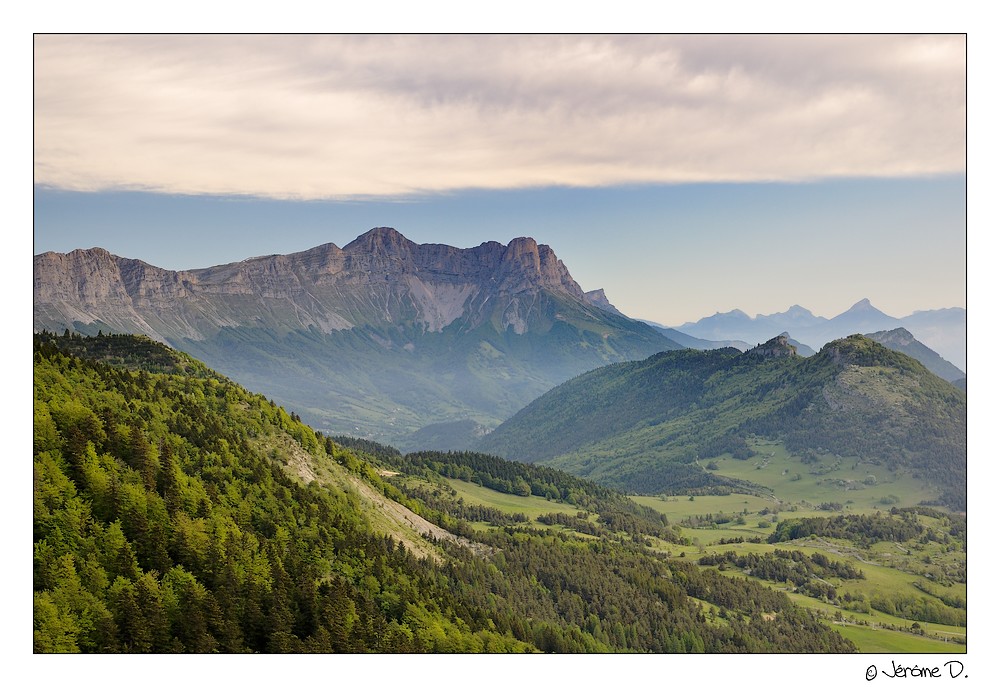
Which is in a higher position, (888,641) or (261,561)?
(261,561)

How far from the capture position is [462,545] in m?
185

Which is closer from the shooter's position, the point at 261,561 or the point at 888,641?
the point at 261,561

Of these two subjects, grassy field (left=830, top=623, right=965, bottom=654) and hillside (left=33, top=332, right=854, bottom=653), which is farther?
grassy field (left=830, top=623, right=965, bottom=654)

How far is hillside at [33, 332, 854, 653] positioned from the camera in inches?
4085

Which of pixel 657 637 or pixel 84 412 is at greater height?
pixel 84 412

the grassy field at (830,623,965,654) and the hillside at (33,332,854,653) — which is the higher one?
the hillside at (33,332,854,653)

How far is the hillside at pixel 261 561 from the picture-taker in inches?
4085

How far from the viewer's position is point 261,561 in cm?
11981

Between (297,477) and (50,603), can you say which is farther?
(297,477)

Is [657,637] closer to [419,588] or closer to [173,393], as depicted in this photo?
[419,588]

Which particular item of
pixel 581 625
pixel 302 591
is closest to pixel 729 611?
pixel 581 625

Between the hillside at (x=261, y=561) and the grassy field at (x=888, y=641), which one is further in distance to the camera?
the grassy field at (x=888, y=641)

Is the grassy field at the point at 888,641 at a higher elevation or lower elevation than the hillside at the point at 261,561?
lower

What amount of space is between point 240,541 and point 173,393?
47.8 meters
